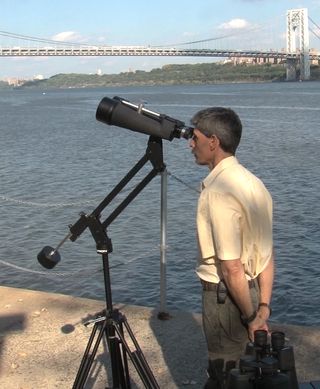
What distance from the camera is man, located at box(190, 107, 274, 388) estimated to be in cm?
240

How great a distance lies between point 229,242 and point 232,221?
8 cm

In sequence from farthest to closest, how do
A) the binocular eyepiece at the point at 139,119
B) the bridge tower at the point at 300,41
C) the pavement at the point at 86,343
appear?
the bridge tower at the point at 300,41 < the pavement at the point at 86,343 < the binocular eyepiece at the point at 139,119

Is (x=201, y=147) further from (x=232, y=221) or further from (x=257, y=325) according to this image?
(x=257, y=325)

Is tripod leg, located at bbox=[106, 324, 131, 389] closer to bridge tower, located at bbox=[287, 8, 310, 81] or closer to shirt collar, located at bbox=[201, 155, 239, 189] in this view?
shirt collar, located at bbox=[201, 155, 239, 189]

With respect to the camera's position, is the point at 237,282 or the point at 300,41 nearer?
the point at 237,282

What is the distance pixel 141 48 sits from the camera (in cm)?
8038

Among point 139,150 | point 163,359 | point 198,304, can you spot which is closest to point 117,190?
point 163,359

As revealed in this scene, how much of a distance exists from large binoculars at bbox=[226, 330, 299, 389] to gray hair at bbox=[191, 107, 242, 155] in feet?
2.69

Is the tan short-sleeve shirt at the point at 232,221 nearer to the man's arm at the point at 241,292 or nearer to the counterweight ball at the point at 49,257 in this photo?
the man's arm at the point at 241,292

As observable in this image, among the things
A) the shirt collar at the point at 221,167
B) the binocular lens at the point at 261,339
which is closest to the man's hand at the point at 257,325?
the binocular lens at the point at 261,339

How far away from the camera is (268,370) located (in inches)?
73.1

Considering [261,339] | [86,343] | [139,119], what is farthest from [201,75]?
[261,339]

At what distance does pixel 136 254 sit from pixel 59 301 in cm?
455

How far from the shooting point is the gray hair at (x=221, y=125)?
2.43 meters
